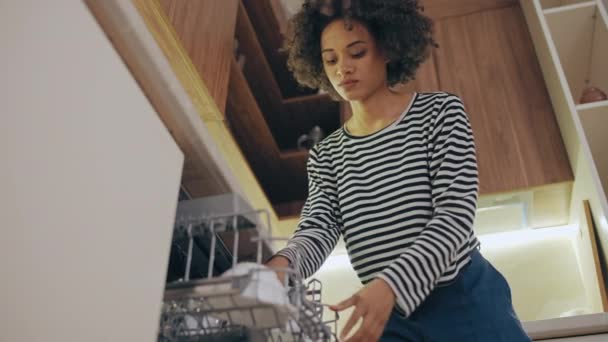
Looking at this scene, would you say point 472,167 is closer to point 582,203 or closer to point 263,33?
point 582,203

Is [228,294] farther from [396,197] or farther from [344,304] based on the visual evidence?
[396,197]

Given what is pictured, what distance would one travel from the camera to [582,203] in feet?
6.09

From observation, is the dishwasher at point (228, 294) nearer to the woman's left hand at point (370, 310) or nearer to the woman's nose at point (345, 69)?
the woman's left hand at point (370, 310)

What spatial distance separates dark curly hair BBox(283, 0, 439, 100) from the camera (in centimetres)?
122

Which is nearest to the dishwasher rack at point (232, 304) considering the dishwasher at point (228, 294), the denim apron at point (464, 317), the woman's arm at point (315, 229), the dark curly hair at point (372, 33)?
the dishwasher at point (228, 294)

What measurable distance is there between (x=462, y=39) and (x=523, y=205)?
2.29 ft

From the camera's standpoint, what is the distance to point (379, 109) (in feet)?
3.82

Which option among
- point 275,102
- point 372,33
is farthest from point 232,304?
point 275,102

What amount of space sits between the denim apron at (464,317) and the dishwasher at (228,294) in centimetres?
27

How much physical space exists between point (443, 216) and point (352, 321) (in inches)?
9.3

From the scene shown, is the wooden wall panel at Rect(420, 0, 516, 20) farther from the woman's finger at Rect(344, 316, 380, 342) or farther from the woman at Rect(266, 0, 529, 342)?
the woman's finger at Rect(344, 316, 380, 342)

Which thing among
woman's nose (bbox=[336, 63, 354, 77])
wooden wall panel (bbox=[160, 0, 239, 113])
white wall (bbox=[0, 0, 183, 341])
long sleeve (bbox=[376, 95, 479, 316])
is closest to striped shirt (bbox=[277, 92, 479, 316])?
long sleeve (bbox=[376, 95, 479, 316])

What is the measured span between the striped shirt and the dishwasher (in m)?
0.17

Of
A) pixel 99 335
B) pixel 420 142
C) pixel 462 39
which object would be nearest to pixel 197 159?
pixel 99 335
